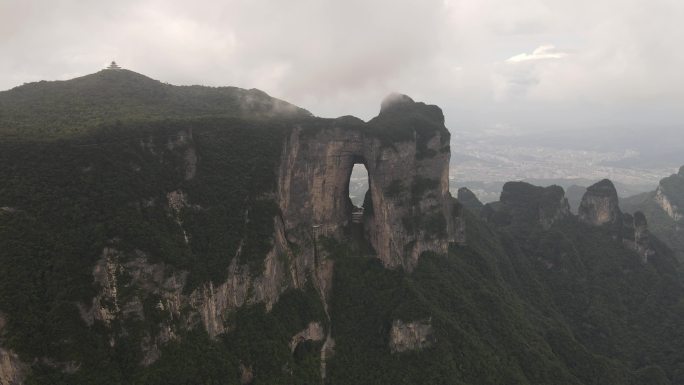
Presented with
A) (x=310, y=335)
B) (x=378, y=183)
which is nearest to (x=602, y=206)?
(x=378, y=183)

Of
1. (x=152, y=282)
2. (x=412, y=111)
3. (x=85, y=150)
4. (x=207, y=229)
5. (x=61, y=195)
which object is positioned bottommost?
(x=152, y=282)

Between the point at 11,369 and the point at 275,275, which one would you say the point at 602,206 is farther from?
the point at 11,369

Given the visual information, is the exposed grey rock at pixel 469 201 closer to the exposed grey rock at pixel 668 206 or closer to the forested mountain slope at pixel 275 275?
the forested mountain slope at pixel 275 275

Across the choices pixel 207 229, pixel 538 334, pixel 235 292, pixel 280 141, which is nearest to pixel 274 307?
pixel 235 292

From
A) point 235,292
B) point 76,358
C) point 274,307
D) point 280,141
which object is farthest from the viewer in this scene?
point 280,141

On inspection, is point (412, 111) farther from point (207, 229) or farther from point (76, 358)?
point (76, 358)
